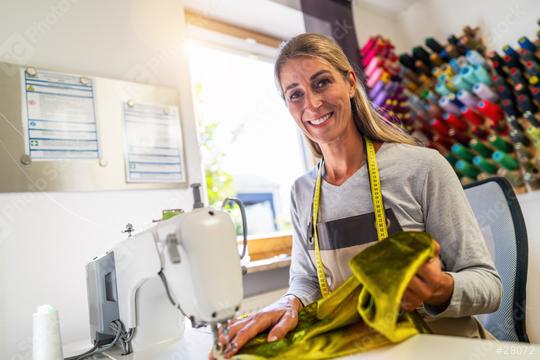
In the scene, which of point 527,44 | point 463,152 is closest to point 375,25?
point 527,44

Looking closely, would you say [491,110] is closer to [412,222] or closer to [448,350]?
[412,222]

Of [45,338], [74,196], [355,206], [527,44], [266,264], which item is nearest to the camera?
[45,338]

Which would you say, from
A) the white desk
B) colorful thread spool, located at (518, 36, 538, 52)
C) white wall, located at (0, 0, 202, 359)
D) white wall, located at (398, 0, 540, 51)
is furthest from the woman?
white wall, located at (398, 0, 540, 51)

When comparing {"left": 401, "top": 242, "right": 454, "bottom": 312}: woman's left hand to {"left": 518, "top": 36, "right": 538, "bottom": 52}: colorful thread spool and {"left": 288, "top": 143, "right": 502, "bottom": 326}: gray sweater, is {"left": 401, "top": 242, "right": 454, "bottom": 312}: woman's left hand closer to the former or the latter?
{"left": 288, "top": 143, "right": 502, "bottom": 326}: gray sweater

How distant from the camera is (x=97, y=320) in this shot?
1.00 meters

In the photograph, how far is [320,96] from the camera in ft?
3.84

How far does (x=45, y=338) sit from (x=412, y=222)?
0.94m

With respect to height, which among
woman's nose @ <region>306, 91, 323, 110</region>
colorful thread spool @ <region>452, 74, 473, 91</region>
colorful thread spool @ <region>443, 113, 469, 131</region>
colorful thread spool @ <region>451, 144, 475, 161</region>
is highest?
colorful thread spool @ <region>452, 74, 473, 91</region>

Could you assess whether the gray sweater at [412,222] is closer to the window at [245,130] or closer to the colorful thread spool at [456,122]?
the window at [245,130]

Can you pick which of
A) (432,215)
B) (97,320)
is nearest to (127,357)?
(97,320)

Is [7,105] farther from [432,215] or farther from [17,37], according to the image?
[432,215]

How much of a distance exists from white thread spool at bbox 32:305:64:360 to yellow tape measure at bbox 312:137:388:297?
70cm

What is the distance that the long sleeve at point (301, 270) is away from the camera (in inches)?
44.4

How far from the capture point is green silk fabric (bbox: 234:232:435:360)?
24.3 inches
